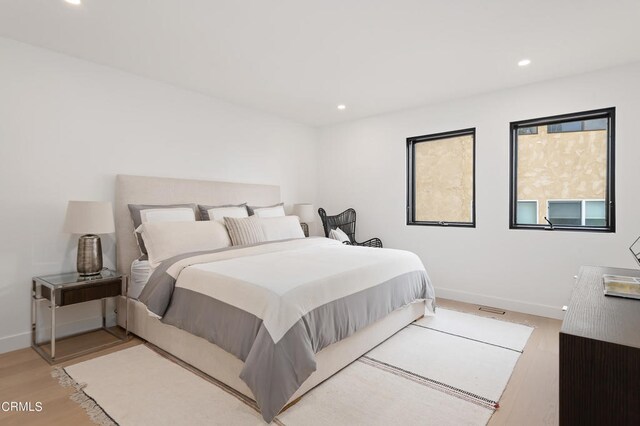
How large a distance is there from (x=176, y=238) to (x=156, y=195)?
0.81 metres

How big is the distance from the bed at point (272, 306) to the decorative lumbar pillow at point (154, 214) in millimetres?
121

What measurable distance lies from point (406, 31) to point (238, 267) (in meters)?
2.20

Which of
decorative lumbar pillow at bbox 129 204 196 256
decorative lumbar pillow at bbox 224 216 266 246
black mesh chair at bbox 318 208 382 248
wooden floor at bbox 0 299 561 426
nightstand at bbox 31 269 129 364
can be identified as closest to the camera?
wooden floor at bbox 0 299 561 426

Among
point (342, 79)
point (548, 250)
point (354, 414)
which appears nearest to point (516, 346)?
point (548, 250)

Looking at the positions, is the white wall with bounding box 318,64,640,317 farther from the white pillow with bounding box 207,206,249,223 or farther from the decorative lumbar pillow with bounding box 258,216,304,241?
the white pillow with bounding box 207,206,249,223

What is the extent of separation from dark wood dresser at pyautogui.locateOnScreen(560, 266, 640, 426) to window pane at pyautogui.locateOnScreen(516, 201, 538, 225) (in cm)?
286

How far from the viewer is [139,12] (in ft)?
7.45

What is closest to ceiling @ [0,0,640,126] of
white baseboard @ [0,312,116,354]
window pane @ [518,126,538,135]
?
window pane @ [518,126,538,135]

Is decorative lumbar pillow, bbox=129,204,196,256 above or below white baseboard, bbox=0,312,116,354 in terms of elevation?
above

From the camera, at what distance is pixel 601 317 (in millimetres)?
1232

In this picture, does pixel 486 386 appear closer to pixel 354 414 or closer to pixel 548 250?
pixel 354 414

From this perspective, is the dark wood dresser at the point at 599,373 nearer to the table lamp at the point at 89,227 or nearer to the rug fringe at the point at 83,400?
the rug fringe at the point at 83,400

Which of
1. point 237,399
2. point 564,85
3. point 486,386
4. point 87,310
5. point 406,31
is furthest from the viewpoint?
point 564,85

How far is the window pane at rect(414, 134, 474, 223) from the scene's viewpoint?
420cm
